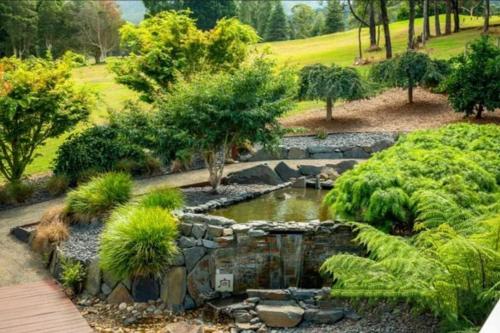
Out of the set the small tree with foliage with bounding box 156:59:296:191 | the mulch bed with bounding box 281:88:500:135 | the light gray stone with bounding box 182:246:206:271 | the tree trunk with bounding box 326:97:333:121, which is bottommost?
the light gray stone with bounding box 182:246:206:271

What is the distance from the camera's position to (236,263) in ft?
26.1

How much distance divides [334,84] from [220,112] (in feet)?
21.1

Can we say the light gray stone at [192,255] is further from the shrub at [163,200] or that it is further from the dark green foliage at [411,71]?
the dark green foliage at [411,71]

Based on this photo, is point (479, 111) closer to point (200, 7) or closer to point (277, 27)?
point (200, 7)

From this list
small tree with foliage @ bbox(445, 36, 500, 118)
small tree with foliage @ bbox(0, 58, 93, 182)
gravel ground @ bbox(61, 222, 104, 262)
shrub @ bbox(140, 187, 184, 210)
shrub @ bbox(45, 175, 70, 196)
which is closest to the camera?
gravel ground @ bbox(61, 222, 104, 262)

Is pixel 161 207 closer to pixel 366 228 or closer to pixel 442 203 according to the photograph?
pixel 366 228

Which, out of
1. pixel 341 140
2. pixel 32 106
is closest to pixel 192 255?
pixel 32 106

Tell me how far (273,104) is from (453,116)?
26.7 feet

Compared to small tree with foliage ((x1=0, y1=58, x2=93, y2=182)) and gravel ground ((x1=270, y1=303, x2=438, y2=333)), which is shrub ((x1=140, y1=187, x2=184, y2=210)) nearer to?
gravel ground ((x1=270, y1=303, x2=438, y2=333))

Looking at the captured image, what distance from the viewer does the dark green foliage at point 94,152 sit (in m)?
12.0

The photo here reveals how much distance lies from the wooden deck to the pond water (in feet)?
9.24

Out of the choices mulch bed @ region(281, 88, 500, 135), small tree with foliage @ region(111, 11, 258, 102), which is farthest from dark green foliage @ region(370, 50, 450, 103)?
small tree with foliage @ region(111, 11, 258, 102)

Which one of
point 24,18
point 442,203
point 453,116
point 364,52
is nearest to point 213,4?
point 24,18

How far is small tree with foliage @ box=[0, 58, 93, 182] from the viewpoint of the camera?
37.0ft
